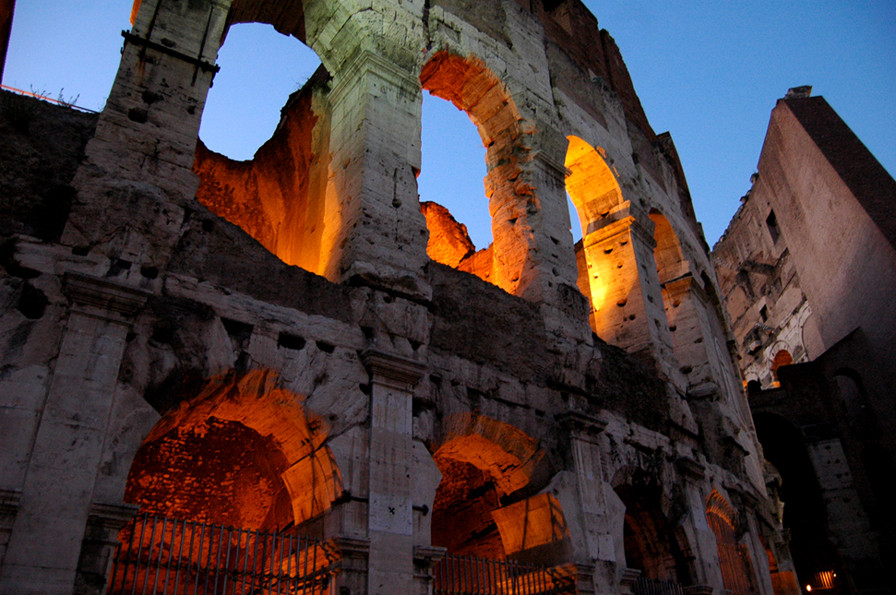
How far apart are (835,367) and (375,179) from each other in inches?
564

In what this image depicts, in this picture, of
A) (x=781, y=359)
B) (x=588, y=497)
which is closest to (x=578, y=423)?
(x=588, y=497)

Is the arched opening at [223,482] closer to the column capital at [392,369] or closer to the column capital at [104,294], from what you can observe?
the column capital at [392,369]

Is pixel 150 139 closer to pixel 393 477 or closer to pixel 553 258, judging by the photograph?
pixel 393 477

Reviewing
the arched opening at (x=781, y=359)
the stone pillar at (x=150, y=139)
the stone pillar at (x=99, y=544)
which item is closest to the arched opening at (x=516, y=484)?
the stone pillar at (x=99, y=544)

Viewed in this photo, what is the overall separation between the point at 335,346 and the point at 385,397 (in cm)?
54

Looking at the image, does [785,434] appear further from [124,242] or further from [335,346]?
[124,242]

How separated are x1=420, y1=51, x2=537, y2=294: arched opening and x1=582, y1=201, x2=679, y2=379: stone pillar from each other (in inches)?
78.0

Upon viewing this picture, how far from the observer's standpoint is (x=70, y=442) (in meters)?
3.81

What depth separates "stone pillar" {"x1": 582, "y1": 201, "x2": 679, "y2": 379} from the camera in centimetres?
916

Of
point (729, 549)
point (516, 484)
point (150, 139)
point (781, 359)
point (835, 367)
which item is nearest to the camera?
point (150, 139)

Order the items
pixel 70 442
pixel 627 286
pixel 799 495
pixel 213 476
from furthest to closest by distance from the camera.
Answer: pixel 799 495 < pixel 627 286 < pixel 213 476 < pixel 70 442

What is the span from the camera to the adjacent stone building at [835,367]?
1462 cm

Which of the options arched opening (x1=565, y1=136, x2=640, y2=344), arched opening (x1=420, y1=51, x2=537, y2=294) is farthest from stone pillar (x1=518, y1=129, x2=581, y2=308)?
arched opening (x1=565, y1=136, x2=640, y2=344)

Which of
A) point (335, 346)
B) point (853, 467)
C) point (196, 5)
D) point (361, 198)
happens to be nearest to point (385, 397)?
point (335, 346)
